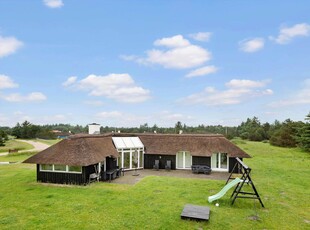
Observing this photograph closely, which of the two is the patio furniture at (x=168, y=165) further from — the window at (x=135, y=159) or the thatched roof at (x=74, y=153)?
the thatched roof at (x=74, y=153)

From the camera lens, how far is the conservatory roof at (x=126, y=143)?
76.2 ft

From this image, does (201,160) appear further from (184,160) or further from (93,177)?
(93,177)

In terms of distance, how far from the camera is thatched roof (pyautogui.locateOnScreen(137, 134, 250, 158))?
22781mm

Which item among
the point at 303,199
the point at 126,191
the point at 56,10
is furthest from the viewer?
the point at 56,10

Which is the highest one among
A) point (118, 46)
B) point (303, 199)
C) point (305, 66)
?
point (118, 46)

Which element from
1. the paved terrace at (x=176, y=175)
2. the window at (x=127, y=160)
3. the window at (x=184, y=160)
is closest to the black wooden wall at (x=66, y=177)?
the paved terrace at (x=176, y=175)

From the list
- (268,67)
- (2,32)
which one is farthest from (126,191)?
(268,67)

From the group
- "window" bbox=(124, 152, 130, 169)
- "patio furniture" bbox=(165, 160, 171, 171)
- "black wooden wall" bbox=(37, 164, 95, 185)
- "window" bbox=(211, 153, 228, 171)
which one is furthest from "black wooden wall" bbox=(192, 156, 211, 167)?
"black wooden wall" bbox=(37, 164, 95, 185)

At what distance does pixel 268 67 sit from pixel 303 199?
17.4m

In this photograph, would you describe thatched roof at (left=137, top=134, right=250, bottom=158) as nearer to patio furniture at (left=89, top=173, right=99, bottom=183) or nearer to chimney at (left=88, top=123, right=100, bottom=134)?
chimney at (left=88, top=123, right=100, bottom=134)

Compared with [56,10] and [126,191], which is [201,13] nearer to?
[56,10]

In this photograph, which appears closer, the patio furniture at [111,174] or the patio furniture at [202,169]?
the patio furniture at [111,174]

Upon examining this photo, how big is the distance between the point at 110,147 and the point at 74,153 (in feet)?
15.2

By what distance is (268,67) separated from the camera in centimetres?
2711
